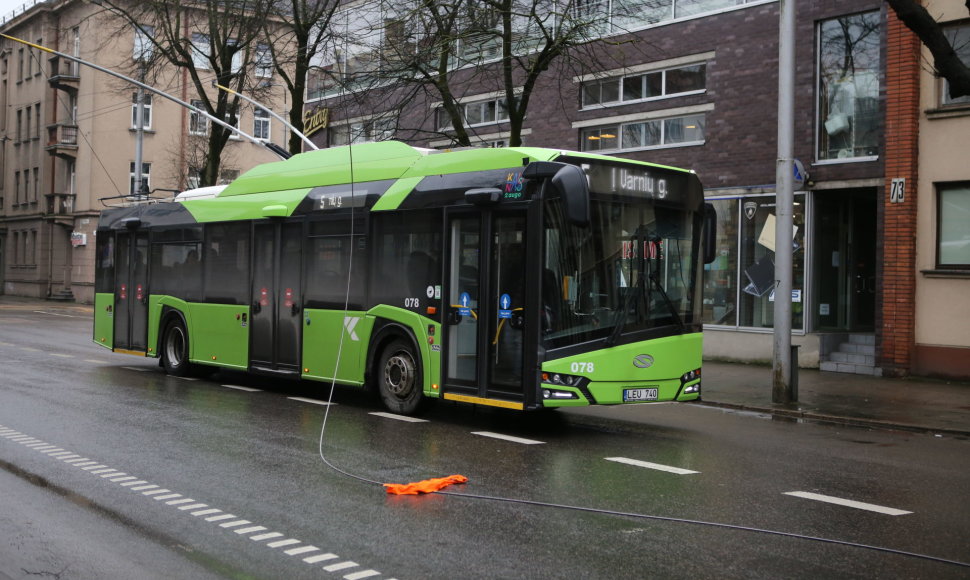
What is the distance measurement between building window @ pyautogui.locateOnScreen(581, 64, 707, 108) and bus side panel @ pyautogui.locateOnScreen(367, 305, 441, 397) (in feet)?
39.4

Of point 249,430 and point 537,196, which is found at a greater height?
point 537,196

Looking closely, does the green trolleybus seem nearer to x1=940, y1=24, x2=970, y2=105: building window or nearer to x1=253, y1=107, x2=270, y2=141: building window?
x1=940, y1=24, x2=970, y2=105: building window

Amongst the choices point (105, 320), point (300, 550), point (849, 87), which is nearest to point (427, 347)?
point (300, 550)

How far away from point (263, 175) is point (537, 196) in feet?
20.7

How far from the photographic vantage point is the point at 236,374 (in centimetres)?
1811

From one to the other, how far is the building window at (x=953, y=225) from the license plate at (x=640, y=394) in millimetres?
9642

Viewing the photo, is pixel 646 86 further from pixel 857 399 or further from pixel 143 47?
pixel 143 47

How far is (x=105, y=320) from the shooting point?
19016 millimetres

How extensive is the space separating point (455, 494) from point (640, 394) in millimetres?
3554

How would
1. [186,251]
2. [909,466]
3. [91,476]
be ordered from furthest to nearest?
[186,251] → [909,466] → [91,476]

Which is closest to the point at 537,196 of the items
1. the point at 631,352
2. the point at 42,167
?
the point at 631,352

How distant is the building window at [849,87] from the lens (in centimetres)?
1923

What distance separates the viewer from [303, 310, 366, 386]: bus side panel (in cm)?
1305

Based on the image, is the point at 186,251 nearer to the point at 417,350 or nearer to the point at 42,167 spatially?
the point at 417,350
